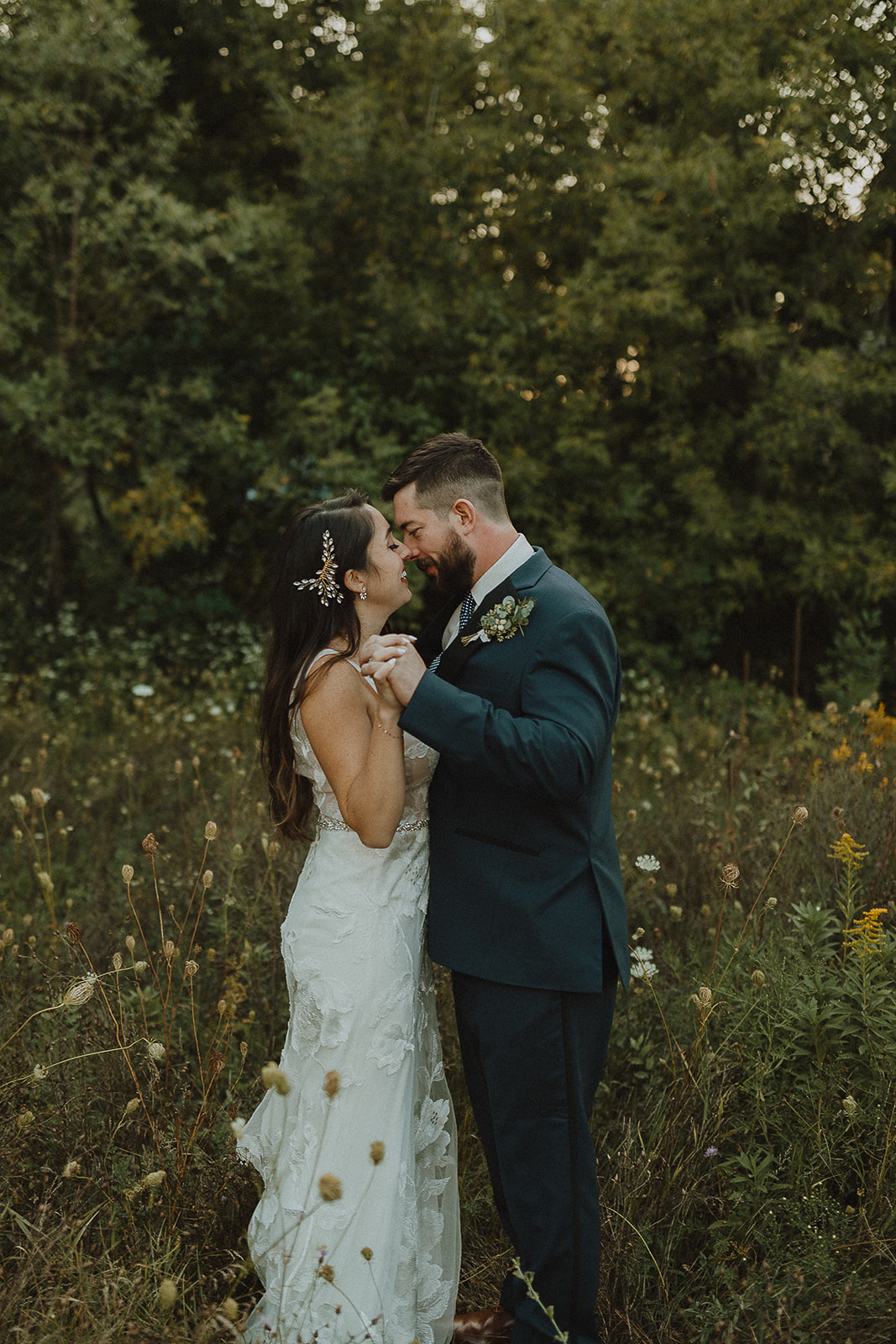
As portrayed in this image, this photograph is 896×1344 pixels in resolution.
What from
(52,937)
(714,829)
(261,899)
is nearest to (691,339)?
(714,829)

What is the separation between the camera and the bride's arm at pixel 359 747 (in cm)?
246

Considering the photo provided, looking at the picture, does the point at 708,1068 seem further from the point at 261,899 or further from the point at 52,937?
the point at 52,937

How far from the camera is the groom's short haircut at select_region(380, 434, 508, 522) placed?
2.77m

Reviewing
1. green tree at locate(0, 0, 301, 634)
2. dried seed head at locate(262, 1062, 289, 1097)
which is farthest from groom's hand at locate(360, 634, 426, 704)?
green tree at locate(0, 0, 301, 634)

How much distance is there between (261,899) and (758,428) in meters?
6.72

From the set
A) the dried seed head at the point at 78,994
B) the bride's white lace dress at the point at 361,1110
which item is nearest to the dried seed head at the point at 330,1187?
the bride's white lace dress at the point at 361,1110

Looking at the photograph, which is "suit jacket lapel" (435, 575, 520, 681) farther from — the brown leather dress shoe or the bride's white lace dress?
the brown leather dress shoe

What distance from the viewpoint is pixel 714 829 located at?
14.4ft

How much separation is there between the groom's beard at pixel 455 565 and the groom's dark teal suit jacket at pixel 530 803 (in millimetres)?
179

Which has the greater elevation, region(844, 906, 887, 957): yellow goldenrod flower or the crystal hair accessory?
the crystal hair accessory

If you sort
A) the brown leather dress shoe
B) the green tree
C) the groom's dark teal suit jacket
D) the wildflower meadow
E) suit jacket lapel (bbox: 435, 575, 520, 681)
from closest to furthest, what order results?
1. the groom's dark teal suit jacket
2. the wildflower meadow
3. suit jacket lapel (bbox: 435, 575, 520, 681)
4. the brown leather dress shoe
5. the green tree

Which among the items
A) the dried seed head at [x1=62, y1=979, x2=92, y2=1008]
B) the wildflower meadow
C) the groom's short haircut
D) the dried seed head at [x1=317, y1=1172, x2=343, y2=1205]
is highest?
the groom's short haircut

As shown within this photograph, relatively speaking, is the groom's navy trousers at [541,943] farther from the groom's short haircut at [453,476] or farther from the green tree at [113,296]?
the green tree at [113,296]

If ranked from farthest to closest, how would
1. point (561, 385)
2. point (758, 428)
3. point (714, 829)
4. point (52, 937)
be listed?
point (561, 385) → point (758, 428) → point (714, 829) → point (52, 937)
